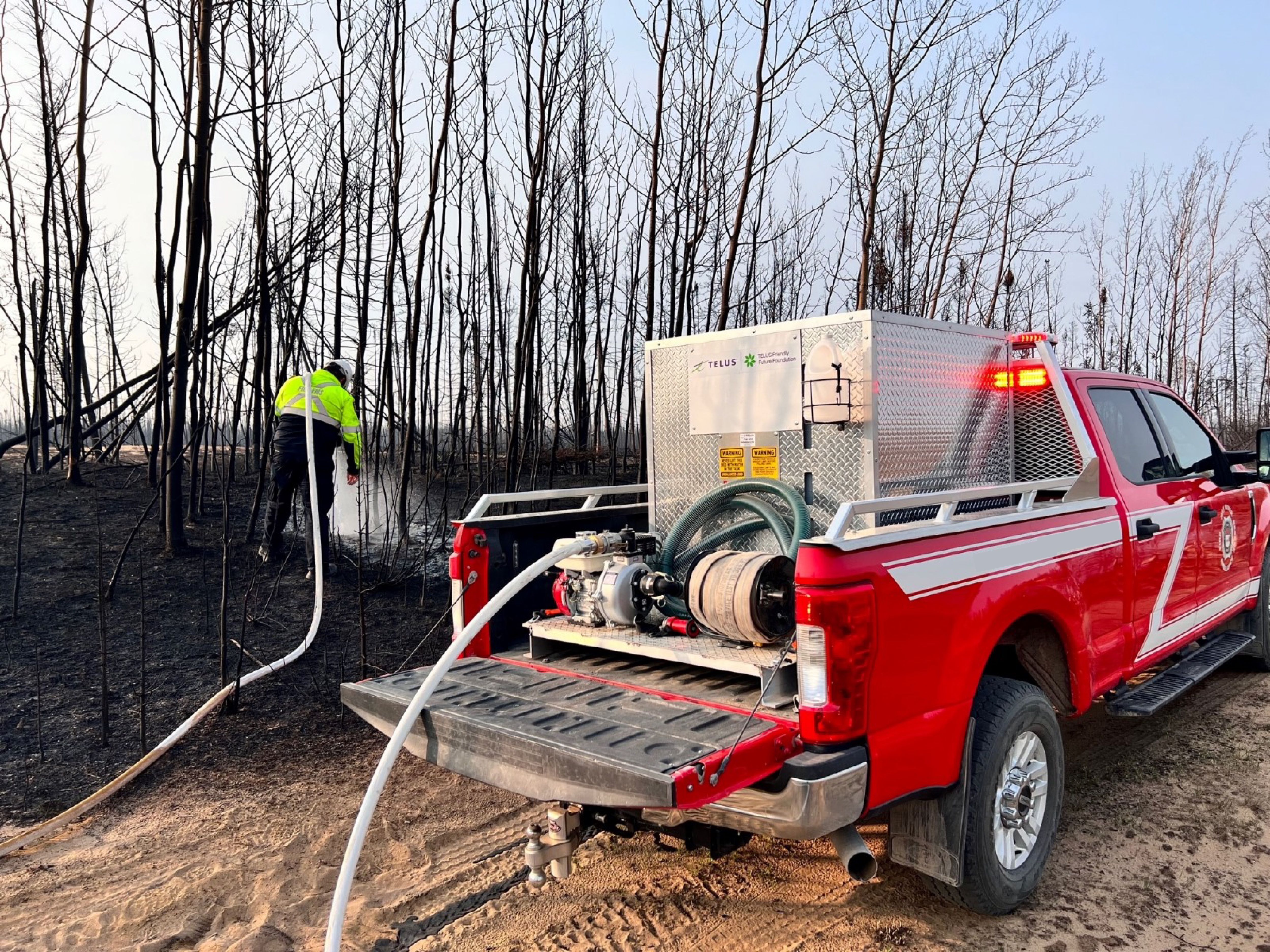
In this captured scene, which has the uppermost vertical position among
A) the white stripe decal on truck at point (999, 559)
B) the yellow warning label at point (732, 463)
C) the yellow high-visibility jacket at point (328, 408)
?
the yellow high-visibility jacket at point (328, 408)

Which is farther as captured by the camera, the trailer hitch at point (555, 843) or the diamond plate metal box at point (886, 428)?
the diamond plate metal box at point (886, 428)

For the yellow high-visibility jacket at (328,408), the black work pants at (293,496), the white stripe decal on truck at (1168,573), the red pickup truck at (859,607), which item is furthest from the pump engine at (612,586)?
the black work pants at (293,496)

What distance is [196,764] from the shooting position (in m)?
4.66

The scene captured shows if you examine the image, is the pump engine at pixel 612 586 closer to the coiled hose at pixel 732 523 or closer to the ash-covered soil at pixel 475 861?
the coiled hose at pixel 732 523

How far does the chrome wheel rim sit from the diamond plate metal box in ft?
3.90

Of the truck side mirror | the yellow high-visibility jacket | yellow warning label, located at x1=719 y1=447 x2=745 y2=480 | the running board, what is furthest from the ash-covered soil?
the yellow high-visibility jacket

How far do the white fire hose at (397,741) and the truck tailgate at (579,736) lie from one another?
0.51 ft

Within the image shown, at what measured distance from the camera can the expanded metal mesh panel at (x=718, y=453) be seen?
13.0 ft

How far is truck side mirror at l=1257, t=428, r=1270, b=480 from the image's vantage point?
5.26 meters

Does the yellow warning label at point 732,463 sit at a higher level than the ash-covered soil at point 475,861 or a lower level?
higher

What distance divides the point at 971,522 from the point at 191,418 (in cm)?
966

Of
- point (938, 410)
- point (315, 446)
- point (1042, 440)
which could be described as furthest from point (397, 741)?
point (315, 446)

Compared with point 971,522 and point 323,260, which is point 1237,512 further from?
point 323,260

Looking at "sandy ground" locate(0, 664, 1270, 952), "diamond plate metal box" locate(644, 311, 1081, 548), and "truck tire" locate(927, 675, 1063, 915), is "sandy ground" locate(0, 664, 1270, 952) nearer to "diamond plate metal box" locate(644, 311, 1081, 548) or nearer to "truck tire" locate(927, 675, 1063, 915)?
"truck tire" locate(927, 675, 1063, 915)
